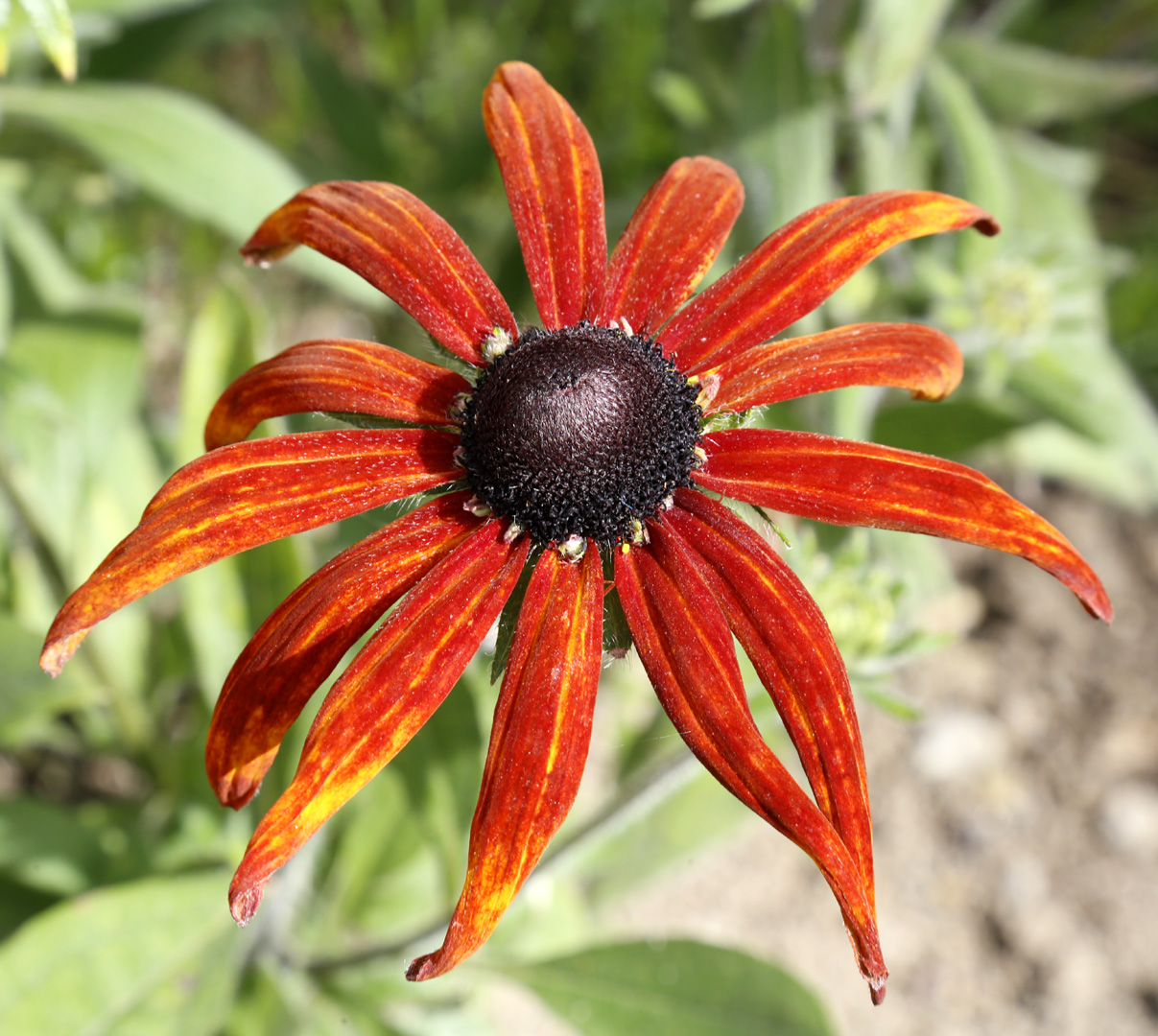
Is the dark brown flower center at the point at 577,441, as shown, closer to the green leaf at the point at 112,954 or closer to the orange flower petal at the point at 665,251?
the orange flower petal at the point at 665,251

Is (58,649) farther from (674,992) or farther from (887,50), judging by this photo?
(887,50)

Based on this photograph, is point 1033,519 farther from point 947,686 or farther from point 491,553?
point 947,686

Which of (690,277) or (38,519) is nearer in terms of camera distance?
(690,277)

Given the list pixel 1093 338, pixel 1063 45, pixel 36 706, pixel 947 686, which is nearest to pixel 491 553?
pixel 36 706

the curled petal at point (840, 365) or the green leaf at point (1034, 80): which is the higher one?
the curled petal at point (840, 365)

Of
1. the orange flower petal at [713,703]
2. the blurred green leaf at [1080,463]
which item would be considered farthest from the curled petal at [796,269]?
the blurred green leaf at [1080,463]

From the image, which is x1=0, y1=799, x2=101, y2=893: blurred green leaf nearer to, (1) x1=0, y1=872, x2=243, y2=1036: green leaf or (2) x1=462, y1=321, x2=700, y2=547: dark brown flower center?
(1) x1=0, y1=872, x2=243, y2=1036: green leaf

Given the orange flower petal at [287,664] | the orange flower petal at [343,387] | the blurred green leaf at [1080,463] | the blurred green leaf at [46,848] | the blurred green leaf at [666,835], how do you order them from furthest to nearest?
1. the blurred green leaf at [1080,463]
2. the blurred green leaf at [666,835]
3. the blurred green leaf at [46,848]
4. the orange flower petal at [343,387]
5. the orange flower petal at [287,664]
